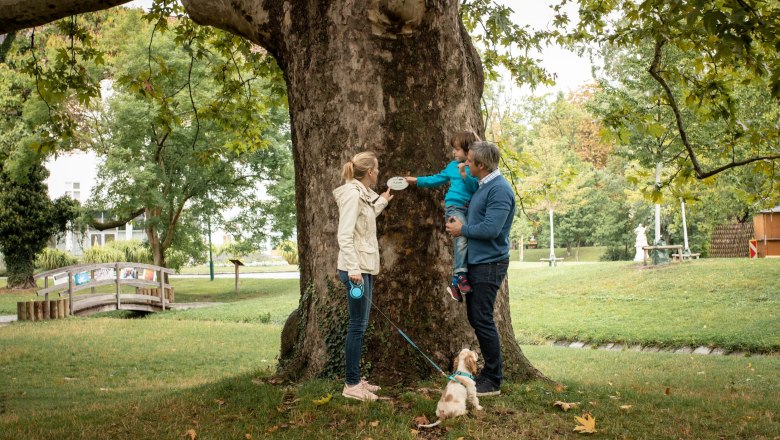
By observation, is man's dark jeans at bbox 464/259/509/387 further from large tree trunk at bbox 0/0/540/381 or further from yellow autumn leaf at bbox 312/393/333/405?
yellow autumn leaf at bbox 312/393/333/405

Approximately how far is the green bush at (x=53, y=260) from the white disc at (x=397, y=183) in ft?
112

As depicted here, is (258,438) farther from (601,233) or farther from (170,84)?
(601,233)

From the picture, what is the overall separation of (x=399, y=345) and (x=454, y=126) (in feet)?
6.76

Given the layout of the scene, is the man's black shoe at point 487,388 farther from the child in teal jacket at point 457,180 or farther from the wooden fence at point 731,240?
the wooden fence at point 731,240

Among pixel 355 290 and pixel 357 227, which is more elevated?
pixel 357 227

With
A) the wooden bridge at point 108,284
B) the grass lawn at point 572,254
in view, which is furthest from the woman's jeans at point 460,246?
the grass lawn at point 572,254

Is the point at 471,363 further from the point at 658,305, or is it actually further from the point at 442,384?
the point at 658,305

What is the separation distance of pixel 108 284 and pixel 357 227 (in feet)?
61.3

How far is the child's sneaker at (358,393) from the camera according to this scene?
5.56m

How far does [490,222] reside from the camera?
17.7 feet

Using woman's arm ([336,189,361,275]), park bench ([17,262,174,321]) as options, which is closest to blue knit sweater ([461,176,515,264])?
woman's arm ([336,189,361,275])

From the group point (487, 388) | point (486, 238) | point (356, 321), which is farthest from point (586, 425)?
point (356, 321)

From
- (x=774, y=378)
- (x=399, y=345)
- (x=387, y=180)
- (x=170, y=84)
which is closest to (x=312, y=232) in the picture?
(x=387, y=180)

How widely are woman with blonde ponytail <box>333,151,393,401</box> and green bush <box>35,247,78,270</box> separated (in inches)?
1351
